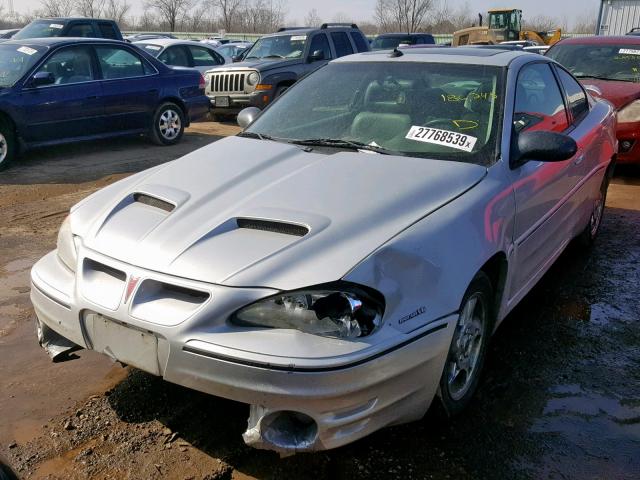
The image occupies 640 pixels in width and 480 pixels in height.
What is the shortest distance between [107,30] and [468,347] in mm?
12887

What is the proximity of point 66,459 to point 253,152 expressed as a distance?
1.76 m

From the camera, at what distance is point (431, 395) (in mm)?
2623

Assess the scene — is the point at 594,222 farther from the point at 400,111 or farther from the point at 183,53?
the point at 183,53

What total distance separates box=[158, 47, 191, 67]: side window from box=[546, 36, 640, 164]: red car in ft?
25.9

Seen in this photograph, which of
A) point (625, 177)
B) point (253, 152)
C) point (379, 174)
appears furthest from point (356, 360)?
point (625, 177)

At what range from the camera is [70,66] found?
905 cm

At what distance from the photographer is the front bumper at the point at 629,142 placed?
7.73m

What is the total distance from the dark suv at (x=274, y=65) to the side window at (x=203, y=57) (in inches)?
51.2

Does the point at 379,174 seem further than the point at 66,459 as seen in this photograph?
Yes

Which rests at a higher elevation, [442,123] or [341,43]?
[442,123]

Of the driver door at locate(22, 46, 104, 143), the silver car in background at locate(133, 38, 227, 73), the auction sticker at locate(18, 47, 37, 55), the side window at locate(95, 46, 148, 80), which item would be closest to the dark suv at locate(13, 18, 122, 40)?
the silver car in background at locate(133, 38, 227, 73)

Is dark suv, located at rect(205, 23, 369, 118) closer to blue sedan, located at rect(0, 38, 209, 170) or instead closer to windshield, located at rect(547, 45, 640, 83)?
blue sedan, located at rect(0, 38, 209, 170)

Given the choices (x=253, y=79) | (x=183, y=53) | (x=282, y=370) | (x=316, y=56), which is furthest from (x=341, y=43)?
(x=282, y=370)

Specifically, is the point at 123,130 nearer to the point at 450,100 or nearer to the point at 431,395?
the point at 450,100
